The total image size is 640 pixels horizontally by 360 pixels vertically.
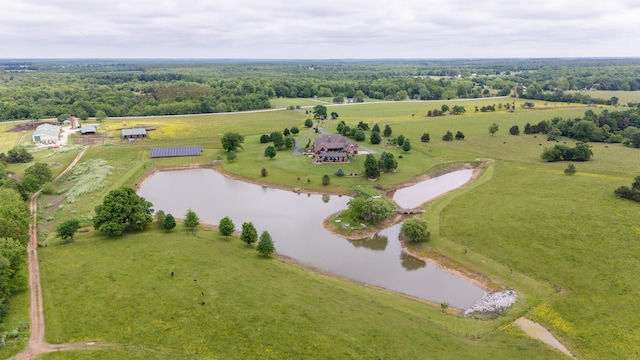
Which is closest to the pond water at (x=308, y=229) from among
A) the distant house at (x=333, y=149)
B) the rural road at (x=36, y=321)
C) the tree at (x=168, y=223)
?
the tree at (x=168, y=223)

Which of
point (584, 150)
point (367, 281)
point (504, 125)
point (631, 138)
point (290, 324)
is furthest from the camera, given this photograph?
point (504, 125)

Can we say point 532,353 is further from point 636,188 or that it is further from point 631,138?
point 631,138

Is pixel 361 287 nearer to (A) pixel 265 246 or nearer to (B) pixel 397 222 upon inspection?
(A) pixel 265 246

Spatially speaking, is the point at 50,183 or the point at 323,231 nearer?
the point at 323,231

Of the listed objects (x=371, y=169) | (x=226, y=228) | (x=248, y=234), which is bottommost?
(x=248, y=234)

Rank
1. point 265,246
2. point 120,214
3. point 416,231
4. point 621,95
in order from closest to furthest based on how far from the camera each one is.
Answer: point 265,246 < point 120,214 < point 416,231 < point 621,95

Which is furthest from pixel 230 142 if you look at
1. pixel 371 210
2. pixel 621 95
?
pixel 621 95

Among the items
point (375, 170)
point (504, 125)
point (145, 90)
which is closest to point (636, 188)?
point (375, 170)

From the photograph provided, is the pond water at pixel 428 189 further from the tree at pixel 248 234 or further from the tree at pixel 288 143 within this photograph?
the tree at pixel 288 143
